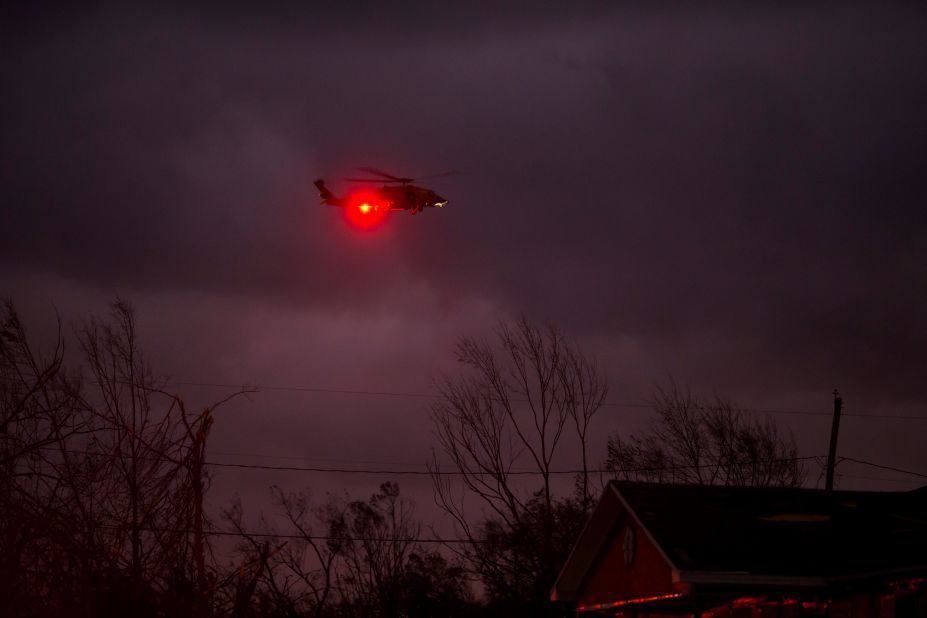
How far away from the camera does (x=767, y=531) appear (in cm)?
1878

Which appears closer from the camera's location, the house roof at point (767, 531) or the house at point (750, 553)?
the house at point (750, 553)

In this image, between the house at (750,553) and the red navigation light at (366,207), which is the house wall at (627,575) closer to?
the house at (750,553)

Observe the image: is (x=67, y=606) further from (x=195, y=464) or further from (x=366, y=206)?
(x=366, y=206)

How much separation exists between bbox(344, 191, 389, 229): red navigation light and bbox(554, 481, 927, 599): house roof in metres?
6.83

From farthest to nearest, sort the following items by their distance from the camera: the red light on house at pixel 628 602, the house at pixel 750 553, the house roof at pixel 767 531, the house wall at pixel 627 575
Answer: the house wall at pixel 627 575 < the red light on house at pixel 628 602 < the house roof at pixel 767 531 < the house at pixel 750 553

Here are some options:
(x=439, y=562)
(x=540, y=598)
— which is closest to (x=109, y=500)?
(x=540, y=598)

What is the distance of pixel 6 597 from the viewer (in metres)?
5.97

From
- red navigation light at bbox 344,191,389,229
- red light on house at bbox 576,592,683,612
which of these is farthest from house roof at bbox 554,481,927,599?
red navigation light at bbox 344,191,389,229

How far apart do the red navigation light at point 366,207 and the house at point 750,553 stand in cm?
681

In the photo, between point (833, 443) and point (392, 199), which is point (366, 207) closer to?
point (392, 199)

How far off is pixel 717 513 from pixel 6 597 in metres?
15.4

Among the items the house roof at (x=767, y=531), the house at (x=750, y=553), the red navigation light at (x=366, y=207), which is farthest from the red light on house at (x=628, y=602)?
the red navigation light at (x=366, y=207)

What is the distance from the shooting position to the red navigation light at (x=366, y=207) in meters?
21.1

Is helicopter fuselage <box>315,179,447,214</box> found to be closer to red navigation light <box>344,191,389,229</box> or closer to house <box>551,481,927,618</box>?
red navigation light <box>344,191,389,229</box>
